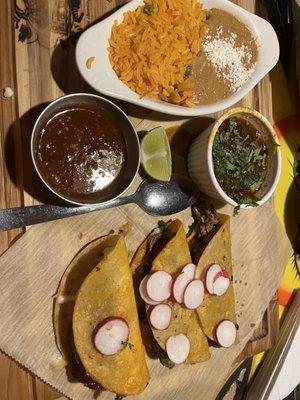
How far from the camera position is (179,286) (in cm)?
281

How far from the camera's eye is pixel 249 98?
3246 millimetres

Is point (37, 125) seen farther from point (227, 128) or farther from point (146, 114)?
point (227, 128)

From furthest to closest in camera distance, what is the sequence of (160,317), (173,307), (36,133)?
(173,307)
(160,317)
(36,133)

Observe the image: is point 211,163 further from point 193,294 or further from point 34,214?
point 34,214

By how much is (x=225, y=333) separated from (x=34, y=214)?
1242mm

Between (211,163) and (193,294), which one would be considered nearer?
(211,163)

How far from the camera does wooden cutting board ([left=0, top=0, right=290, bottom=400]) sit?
2.70m

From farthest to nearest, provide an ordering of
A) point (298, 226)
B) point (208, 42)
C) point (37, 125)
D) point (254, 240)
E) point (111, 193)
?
point (298, 226) < point (254, 240) < point (208, 42) < point (111, 193) < point (37, 125)

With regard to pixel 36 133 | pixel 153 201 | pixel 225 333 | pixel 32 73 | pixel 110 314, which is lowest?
pixel 225 333

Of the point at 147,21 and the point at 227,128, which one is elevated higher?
the point at 147,21

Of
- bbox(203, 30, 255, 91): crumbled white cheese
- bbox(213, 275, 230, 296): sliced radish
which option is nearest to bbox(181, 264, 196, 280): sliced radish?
bbox(213, 275, 230, 296): sliced radish

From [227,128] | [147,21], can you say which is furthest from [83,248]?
[147,21]

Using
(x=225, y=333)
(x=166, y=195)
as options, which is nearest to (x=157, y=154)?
(x=166, y=195)

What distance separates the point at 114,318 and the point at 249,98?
61.3 inches
